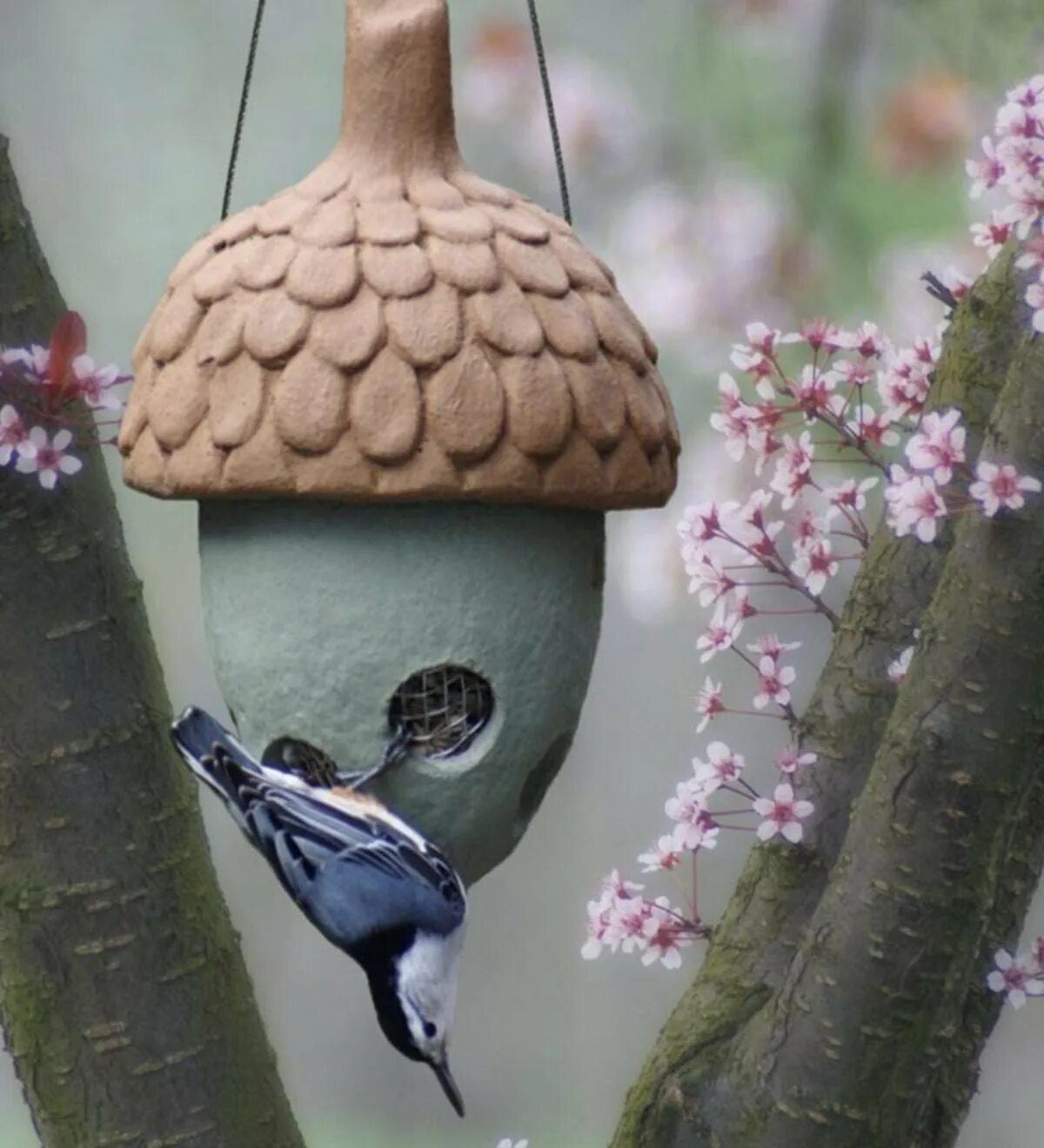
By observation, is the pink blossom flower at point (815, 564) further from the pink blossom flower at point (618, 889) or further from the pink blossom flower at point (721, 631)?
the pink blossom flower at point (618, 889)

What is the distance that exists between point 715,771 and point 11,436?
50 cm

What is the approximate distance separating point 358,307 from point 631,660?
6.37 ft

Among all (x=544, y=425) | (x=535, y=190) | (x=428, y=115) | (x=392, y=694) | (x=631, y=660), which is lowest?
(x=392, y=694)

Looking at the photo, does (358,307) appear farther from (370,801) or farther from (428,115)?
(370,801)

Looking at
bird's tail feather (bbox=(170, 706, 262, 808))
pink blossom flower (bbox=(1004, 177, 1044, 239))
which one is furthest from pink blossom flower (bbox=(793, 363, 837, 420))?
bird's tail feather (bbox=(170, 706, 262, 808))

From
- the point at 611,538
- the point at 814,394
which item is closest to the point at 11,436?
the point at 814,394

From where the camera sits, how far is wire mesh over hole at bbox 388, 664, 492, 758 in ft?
3.60

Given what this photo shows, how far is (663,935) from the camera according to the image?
1329mm

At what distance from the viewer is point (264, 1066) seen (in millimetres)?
1307

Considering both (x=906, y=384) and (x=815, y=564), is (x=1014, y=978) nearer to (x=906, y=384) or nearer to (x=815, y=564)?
(x=815, y=564)

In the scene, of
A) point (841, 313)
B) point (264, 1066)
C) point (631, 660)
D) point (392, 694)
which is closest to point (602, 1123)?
point (631, 660)

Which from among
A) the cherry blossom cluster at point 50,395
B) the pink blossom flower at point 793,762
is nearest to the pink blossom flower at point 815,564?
the pink blossom flower at point 793,762

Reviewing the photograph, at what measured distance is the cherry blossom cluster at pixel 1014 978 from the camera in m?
1.24

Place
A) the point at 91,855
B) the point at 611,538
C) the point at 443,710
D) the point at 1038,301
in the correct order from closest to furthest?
the point at 1038,301 < the point at 443,710 < the point at 91,855 < the point at 611,538
